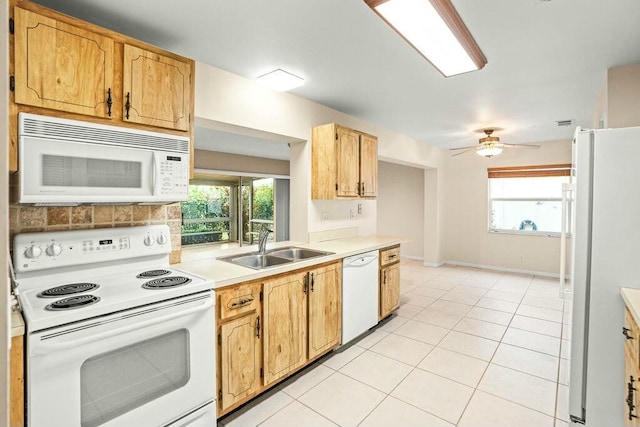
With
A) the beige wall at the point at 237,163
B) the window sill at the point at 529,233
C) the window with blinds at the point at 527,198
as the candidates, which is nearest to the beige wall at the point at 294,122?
the window with blinds at the point at 527,198

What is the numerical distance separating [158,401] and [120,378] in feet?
0.74

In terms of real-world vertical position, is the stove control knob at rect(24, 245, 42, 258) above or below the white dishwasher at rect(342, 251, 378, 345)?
above

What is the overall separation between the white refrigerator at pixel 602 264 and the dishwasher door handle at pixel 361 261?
1612 mm

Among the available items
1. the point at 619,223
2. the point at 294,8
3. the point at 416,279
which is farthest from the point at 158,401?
the point at 416,279

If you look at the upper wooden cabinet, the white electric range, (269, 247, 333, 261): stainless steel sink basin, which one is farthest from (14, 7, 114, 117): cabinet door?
the upper wooden cabinet

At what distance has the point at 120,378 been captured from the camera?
146 centimetres

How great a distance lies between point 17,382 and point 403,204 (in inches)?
271

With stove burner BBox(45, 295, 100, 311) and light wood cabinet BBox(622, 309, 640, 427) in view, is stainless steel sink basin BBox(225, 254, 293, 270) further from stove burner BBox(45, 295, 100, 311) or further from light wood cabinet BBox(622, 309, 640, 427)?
light wood cabinet BBox(622, 309, 640, 427)

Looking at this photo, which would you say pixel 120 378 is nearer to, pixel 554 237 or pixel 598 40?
pixel 598 40

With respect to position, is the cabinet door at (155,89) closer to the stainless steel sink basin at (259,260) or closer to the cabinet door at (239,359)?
the stainless steel sink basin at (259,260)

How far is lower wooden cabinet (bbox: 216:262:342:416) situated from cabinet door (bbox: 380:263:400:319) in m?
0.77

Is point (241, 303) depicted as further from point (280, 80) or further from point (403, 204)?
point (403, 204)

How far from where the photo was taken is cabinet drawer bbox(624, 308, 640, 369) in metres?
1.42

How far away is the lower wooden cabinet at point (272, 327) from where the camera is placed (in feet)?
6.33
